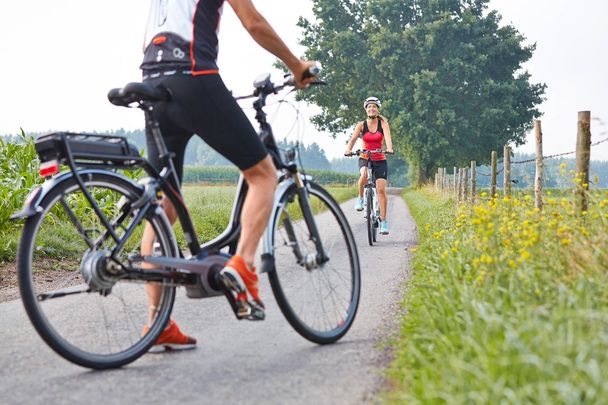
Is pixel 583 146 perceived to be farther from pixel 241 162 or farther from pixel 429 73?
pixel 429 73

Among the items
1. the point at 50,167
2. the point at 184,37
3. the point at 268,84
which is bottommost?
the point at 50,167

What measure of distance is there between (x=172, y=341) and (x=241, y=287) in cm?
57

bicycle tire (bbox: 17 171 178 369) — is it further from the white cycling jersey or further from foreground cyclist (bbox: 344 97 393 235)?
foreground cyclist (bbox: 344 97 393 235)

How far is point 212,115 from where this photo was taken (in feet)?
12.3

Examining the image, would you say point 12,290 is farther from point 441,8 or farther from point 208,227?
point 441,8

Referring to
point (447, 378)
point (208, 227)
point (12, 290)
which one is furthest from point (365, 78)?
point (447, 378)

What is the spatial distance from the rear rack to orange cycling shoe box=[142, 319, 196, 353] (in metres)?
0.91

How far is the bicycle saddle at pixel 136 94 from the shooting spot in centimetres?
366

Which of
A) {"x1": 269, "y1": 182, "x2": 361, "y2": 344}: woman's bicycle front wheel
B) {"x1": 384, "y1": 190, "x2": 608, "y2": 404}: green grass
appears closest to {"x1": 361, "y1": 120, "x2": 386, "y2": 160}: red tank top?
{"x1": 384, "y1": 190, "x2": 608, "y2": 404}: green grass

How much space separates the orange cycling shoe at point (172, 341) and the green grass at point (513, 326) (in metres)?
1.14

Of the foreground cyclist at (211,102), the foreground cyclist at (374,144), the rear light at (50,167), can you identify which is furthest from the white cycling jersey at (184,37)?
the foreground cyclist at (374,144)

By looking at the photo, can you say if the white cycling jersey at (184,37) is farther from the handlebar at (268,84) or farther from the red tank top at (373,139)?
the red tank top at (373,139)

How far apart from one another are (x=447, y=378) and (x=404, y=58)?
4089cm

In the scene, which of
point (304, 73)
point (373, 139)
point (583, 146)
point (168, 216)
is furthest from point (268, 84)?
point (373, 139)
